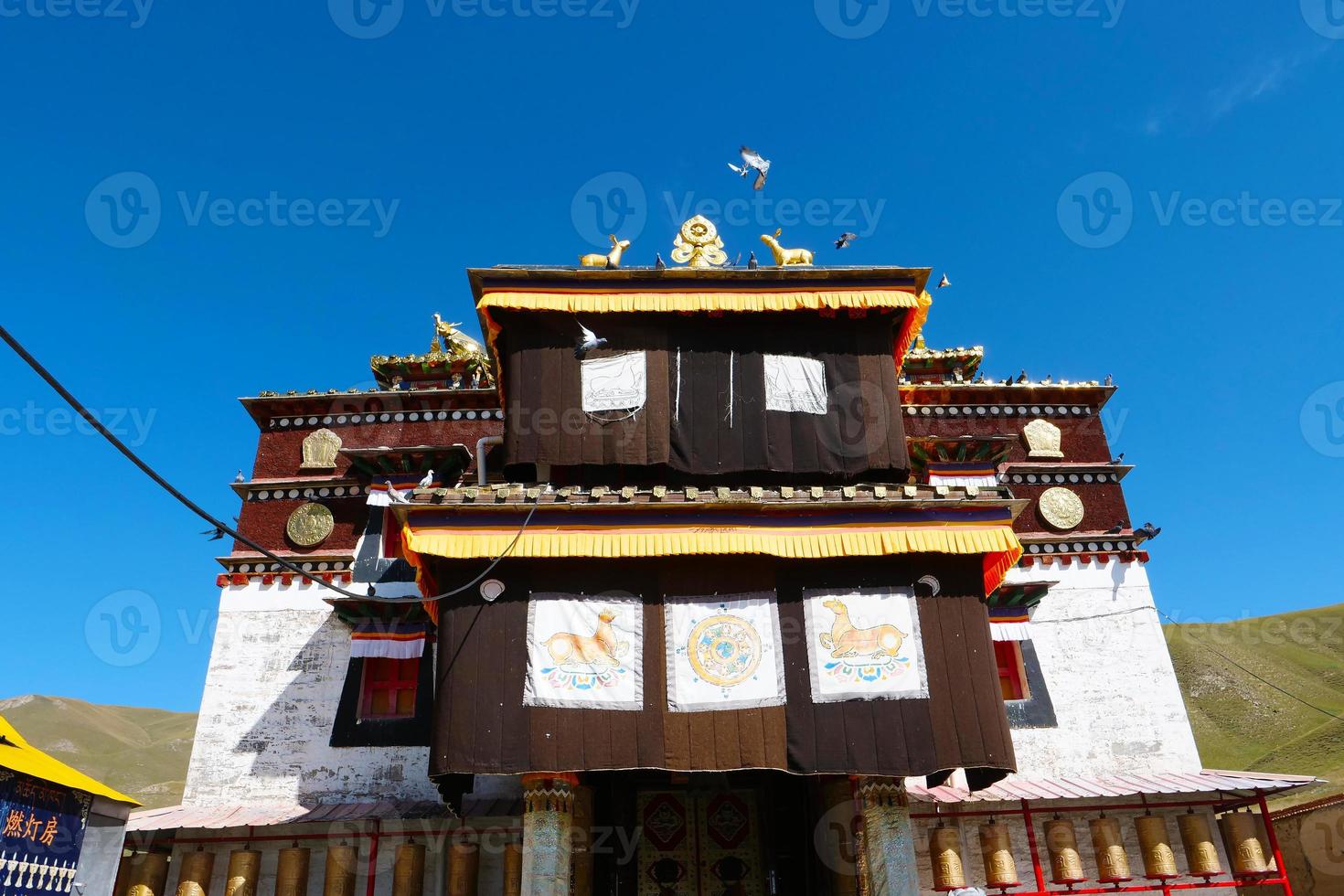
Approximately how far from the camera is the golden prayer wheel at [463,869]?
12922 mm

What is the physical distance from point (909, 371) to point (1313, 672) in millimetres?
53090

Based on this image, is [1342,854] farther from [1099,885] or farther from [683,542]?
[683,542]

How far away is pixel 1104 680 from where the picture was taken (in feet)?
55.1

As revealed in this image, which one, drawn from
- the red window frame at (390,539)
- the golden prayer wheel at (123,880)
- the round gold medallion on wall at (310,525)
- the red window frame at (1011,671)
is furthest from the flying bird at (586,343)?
the golden prayer wheel at (123,880)

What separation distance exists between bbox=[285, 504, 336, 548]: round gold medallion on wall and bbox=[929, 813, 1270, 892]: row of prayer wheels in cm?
1252

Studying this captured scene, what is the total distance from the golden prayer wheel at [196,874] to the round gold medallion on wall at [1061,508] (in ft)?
53.1

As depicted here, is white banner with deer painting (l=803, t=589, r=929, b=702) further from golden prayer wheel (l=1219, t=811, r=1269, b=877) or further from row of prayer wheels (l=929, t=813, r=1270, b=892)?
golden prayer wheel (l=1219, t=811, r=1269, b=877)

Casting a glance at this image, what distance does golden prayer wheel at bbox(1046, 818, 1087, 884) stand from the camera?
44.6 feet

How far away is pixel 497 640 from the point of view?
1127cm

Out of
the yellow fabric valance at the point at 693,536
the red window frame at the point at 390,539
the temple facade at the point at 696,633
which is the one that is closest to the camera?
the temple facade at the point at 696,633

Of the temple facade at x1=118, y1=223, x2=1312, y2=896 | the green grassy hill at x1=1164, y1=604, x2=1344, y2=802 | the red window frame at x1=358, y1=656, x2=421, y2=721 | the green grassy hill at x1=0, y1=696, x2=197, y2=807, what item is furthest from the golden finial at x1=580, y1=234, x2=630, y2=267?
the green grassy hill at x1=0, y1=696, x2=197, y2=807

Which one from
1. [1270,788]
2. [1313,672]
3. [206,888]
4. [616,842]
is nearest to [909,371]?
[1270,788]

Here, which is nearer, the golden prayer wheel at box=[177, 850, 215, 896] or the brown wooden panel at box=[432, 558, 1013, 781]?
the brown wooden panel at box=[432, 558, 1013, 781]

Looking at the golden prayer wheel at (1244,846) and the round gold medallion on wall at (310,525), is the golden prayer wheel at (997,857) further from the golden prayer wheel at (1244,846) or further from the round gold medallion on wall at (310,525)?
Result: the round gold medallion on wall at (310,525)
